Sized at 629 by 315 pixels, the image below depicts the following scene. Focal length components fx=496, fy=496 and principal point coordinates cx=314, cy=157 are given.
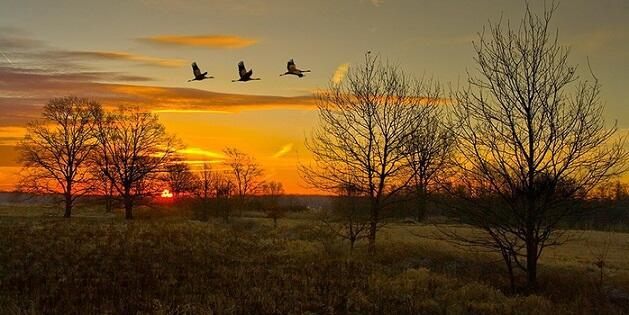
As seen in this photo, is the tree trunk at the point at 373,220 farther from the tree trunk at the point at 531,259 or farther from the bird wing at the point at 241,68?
the bird wing at the point at 241,68

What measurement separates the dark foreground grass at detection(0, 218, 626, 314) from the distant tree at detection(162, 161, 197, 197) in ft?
92.2

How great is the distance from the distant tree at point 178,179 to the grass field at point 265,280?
1010 inches

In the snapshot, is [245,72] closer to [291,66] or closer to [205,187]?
[291,66]

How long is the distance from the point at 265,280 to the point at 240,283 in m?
0.76

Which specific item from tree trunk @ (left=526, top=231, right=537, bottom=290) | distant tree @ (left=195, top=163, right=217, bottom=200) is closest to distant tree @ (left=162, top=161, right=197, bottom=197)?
distant tree @ (left=195, top=163, right=217, bottom=200)

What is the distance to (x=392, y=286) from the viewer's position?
12594 millimetres

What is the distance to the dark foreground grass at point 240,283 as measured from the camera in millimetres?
9688

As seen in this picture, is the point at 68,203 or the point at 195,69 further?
the point at 68,203

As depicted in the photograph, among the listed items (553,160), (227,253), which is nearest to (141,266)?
(227,253)

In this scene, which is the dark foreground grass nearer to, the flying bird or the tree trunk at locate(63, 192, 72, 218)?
the flying bird

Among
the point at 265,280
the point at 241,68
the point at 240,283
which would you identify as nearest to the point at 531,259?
the point at 265,280

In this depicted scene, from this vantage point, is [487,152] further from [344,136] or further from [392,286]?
[344,136]

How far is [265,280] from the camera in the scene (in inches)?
500

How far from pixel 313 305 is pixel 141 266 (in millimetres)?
6907
